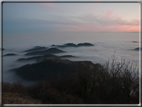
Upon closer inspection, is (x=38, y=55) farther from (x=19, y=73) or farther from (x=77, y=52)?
(x=77, y=52)

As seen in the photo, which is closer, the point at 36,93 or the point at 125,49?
the point at 36,93

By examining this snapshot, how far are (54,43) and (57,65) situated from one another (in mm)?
3731

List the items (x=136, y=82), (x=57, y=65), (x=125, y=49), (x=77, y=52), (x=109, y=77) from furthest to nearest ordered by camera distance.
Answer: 1. (x=77, y=52)
2. (x=125, y=49)
3. (x=57, y=65)
4. (x=109, y=77)
5. (x=136, y=82)

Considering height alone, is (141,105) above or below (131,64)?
below

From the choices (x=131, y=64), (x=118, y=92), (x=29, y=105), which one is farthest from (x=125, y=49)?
(x=29, y=105)

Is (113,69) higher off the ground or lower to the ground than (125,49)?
lower

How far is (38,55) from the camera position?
48.1 feet

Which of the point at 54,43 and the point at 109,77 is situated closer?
the point at 109,77

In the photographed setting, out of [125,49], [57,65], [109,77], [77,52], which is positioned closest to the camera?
[109,77]

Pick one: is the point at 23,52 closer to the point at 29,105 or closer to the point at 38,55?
the point at 38,55

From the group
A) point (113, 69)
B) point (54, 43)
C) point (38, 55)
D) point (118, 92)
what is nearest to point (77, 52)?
point (54, 43)

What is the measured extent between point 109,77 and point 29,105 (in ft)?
17.0

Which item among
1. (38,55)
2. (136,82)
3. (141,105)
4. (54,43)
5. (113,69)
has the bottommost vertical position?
(141,105)

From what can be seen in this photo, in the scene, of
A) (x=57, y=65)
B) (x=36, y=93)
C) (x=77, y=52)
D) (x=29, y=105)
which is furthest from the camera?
(x=77, y=52)
